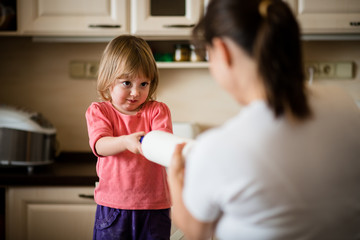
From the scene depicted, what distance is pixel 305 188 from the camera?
61cm

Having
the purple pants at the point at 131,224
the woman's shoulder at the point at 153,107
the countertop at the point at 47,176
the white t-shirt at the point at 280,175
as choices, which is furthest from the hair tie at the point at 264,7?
the countertop at the point at 47,176

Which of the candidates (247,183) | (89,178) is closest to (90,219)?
(89,178)

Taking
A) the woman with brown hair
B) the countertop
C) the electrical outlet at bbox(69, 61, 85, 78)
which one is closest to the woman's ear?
the woman with brown hair

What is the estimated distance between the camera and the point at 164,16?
196 centimetres

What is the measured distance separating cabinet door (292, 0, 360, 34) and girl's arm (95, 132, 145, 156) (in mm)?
1249

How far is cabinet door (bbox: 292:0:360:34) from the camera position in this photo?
1.94 meters

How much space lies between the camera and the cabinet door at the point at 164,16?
76.7 inches

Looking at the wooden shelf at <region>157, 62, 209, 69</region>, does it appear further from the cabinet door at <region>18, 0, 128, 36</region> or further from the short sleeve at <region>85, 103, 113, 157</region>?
the short sleeve at <region>85, 103, 113, 157</region>

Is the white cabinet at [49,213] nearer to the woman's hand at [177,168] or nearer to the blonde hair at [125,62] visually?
the blonde hair at [125,62]

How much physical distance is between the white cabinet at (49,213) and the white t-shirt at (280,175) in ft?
4.29

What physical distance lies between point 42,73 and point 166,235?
58.1 inches

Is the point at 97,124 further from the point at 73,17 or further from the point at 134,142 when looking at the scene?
the point at 73,17

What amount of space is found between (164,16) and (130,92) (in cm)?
93

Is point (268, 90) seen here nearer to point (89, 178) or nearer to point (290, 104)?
point (290, 104)
